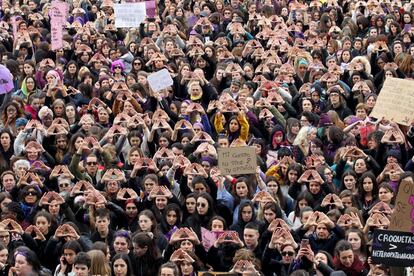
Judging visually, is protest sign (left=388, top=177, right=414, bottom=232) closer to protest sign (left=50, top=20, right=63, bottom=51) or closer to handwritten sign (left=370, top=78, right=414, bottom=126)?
handwritten sign (left=370, top=78, right=414, bottom=126)

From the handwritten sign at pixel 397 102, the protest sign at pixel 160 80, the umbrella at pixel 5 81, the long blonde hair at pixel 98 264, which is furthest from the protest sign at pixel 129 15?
the long blonde hair at pixel 98 264

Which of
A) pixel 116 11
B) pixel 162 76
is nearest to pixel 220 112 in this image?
pixel 162 76

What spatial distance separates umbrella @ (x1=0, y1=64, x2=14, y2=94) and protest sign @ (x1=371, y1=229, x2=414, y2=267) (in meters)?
7.94

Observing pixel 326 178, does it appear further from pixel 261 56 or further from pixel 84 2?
pixel 84 2

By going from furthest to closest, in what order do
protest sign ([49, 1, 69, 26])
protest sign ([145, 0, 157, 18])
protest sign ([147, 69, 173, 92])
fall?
protest sign ([145, 0, 157, 18]) < protest sign ([49, 1, 69, 26]) < protest sign ([147, 69, 173, 92])

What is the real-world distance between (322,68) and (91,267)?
7442 mm

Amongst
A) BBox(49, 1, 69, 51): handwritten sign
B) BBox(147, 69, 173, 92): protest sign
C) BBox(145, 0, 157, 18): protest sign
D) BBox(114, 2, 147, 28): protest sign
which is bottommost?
BBox(145, 0, 157, 18): protest sign

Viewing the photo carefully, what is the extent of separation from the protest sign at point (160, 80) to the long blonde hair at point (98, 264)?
5.46 metres

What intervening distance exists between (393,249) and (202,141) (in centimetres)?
446

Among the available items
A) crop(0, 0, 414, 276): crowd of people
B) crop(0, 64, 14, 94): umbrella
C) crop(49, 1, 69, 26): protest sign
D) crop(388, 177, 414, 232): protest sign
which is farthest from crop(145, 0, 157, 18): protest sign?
crop(388, 177, 414, 232): protest sign

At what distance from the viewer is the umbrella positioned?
18.7 meters

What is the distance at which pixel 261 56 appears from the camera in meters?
19.9

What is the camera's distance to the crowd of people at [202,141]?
1322cm

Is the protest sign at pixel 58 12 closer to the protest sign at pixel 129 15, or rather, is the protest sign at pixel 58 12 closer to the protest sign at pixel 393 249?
the protest sign at pixel 129 15
